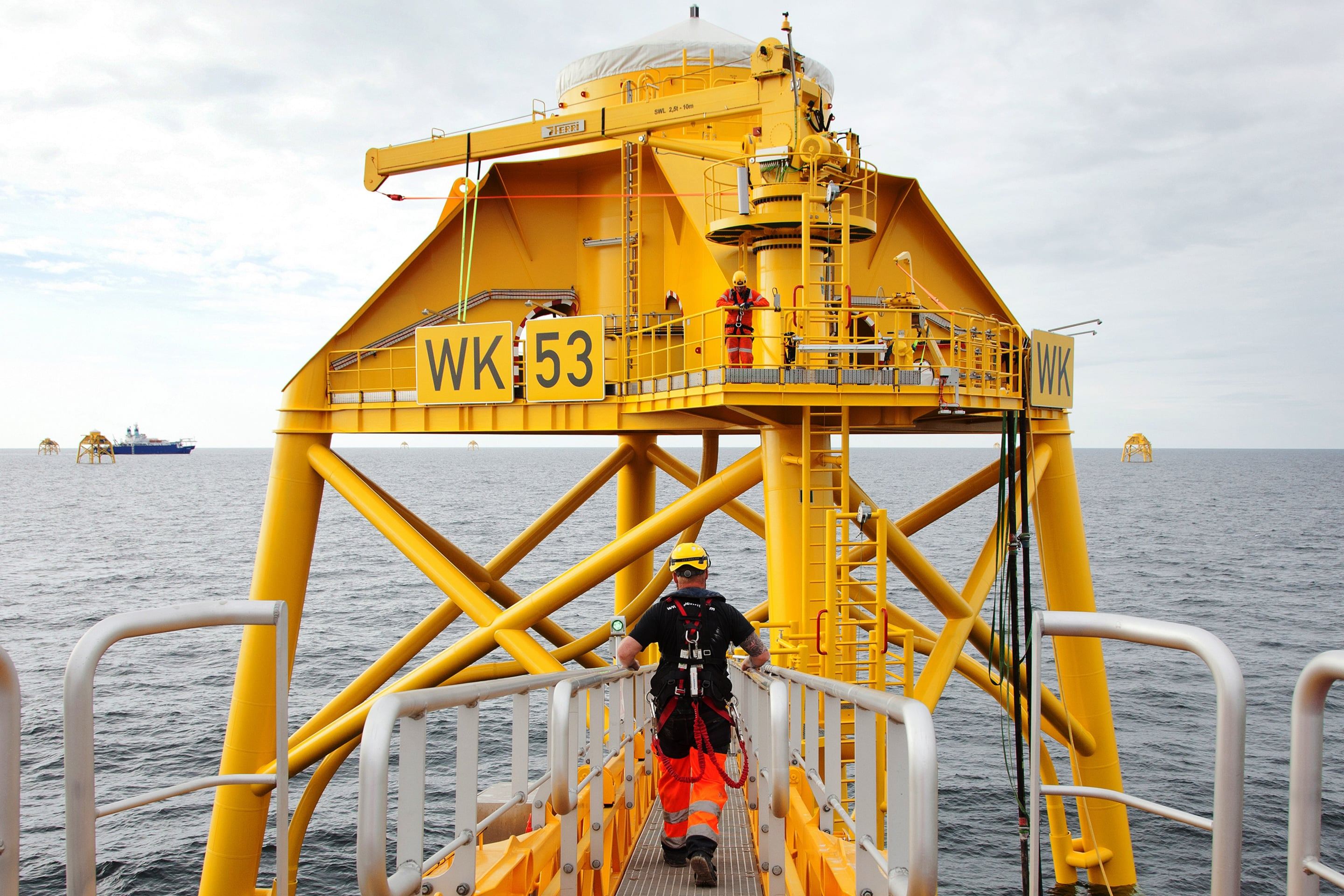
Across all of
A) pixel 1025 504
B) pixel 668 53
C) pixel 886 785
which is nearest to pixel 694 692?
pixel 886 785

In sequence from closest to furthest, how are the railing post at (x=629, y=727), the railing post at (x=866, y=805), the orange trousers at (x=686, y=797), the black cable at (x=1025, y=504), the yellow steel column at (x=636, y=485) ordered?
the railing post at (x=866, y=805)
the orange trousers at (x=686, y=797)
the railing post at (x=629, y=727)
the black cable at (x=1025, y=504)
the yellow steel column at (x=636, y=485)

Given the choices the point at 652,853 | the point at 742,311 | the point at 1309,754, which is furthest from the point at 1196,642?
the point at 742,311

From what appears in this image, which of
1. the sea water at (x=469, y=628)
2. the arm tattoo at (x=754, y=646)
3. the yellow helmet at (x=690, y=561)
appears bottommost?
the sea water at (x=469, y=628)

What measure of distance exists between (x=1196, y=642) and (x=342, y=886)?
660 inches

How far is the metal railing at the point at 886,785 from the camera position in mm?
3521

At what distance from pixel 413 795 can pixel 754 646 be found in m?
3.56

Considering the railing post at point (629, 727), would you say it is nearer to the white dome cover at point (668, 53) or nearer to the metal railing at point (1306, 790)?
the metal railing at point (1306, 790)

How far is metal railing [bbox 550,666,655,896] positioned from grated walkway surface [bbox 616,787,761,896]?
37cm

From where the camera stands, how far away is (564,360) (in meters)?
13.4

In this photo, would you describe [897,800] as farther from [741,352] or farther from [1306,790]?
[741,352]

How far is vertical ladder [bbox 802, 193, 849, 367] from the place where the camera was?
38.3ft

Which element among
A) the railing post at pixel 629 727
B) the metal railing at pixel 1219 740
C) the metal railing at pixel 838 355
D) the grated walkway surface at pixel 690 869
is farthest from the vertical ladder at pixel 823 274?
the metal railing at pixel 1219 740

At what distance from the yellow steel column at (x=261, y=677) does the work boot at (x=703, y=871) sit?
28.9 feet

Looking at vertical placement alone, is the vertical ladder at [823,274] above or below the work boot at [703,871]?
above
